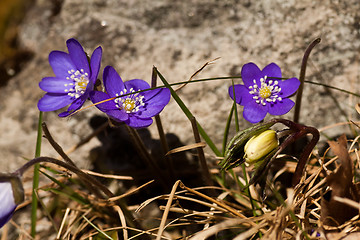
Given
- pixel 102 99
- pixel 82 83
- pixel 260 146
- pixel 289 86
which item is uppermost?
pixel 82 83

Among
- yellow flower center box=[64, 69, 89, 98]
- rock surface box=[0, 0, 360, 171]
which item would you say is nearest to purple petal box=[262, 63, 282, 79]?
rock surface box=[0, 0, 360, 171]

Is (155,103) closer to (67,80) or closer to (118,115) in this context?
(118,115)

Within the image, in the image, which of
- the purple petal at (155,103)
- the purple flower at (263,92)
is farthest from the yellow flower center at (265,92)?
the purple petal at (155,103)

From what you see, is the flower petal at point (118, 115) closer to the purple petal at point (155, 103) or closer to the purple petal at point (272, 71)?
the purple petal at point (155, 103)

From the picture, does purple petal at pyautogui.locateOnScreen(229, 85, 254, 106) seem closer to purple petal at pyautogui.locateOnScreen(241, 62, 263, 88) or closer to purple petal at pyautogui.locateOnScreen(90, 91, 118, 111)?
purple petal at pyautogui.locateOnScreen(241, 62, 263, 88)

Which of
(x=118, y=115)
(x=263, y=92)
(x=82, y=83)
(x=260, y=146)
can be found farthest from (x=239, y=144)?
(x=82, y=83)
